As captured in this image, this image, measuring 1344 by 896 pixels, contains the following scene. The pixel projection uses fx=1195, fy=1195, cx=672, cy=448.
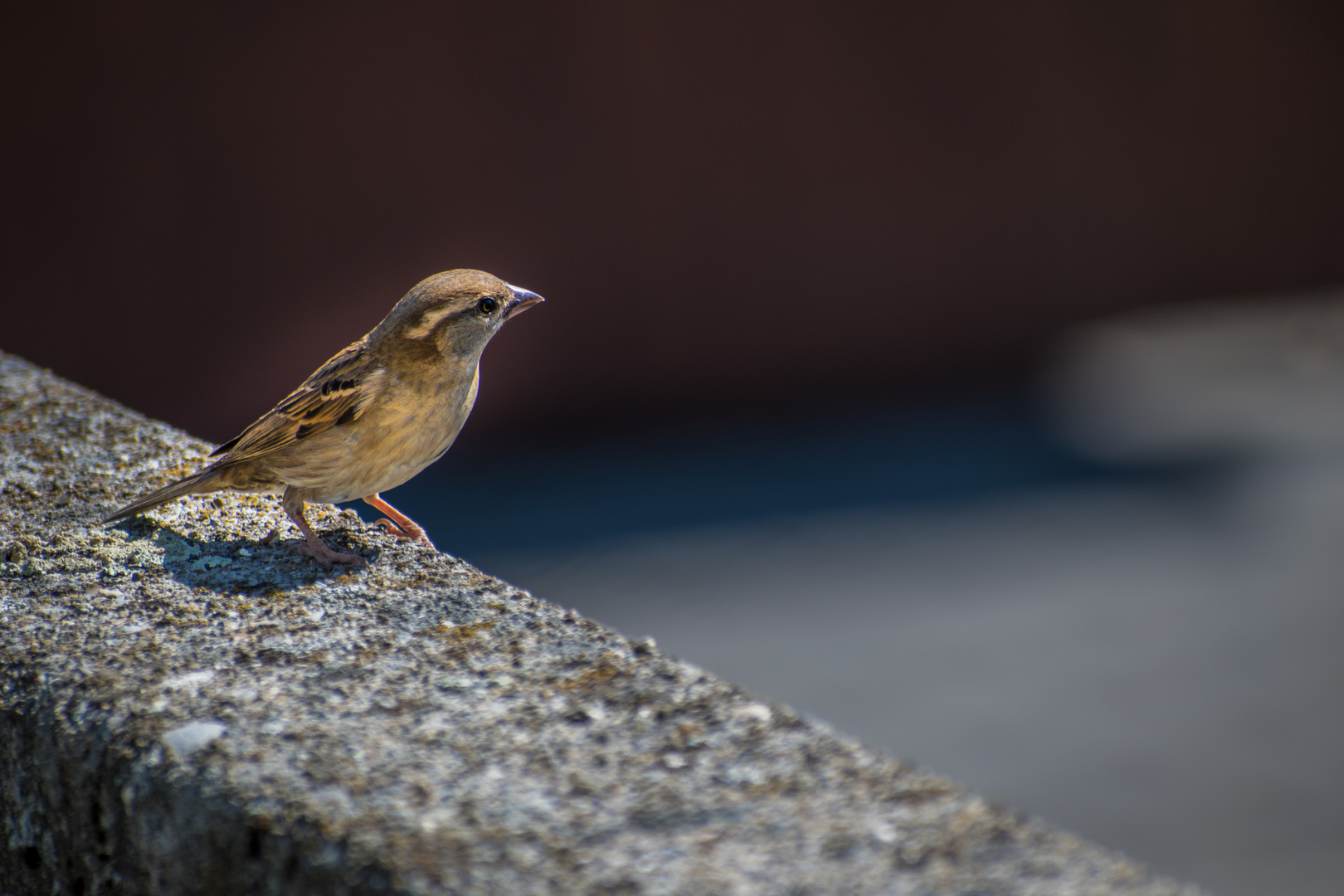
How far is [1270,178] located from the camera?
33.6ft

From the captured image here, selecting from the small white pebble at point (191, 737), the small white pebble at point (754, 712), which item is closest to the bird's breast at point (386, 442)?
the small white pebble at point (191, 737)

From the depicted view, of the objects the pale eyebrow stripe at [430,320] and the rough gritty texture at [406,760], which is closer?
the rough gritty texture at [406,760]

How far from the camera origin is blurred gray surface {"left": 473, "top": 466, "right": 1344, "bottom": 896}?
4574mm

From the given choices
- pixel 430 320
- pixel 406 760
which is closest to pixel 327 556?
pixel 430 320

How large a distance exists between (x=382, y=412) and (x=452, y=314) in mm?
217

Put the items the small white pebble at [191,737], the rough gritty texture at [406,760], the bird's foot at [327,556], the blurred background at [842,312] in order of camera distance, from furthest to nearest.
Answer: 1. the blurred background at [842,312]
2. the bird's foot at [327,556]
3. the small white pebble at [191,737]
4. the rough gritty texture at [406,760]

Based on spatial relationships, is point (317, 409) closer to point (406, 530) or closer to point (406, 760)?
point (406, 530)

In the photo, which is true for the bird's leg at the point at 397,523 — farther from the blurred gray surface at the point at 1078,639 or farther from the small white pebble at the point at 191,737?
the blurred gray surface at the point at 1078,639

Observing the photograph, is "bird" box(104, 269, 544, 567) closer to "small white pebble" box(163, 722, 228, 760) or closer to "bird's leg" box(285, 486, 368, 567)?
"bird's leg" box(285, 486, 368, 567)

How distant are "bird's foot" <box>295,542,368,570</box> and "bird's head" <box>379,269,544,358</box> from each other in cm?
44

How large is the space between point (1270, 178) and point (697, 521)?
6353 mm

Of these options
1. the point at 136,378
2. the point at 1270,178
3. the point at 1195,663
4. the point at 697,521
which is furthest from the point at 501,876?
the point at 1270,178

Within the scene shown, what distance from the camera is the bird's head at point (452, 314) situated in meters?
2.16

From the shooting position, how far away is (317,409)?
7.11ft
